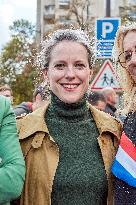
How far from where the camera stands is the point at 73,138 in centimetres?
397

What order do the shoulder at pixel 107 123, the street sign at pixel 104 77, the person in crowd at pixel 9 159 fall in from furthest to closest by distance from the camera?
the street sign at pixel 104 77 < the shoulder at pixel 107 123 < the person in crowd at pixel 9 159

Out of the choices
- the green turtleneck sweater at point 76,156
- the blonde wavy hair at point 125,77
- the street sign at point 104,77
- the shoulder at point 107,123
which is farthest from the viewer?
the street sign at point 104,77

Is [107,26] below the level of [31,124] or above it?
above

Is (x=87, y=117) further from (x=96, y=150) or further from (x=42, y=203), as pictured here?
(x=42, y=203)

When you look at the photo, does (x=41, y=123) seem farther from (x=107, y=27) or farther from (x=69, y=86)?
(x=107, y=27)

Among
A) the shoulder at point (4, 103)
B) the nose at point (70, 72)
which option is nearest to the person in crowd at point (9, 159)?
the shoulder at point (4, 103)

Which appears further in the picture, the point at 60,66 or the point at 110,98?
the point at 110,98

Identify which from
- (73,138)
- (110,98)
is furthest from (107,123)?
(110,98)

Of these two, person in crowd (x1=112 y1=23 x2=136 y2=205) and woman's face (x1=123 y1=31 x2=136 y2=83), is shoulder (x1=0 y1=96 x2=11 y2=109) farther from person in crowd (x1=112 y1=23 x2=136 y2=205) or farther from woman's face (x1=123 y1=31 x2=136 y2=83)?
woman's face (x1=123 y1=31 x2=136 y2=83)

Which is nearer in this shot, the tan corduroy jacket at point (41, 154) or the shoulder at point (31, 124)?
the tan corduroy jacket at point (41, 154)

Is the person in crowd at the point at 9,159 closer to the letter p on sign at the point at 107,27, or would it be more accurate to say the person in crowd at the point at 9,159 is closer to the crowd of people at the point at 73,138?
the crowd of people at the point at 73,138

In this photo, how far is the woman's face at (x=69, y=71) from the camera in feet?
12.9

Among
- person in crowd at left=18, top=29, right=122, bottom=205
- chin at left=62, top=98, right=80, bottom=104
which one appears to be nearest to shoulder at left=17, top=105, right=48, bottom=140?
person in crowd at left=18, top=29, right=122, bottom=205

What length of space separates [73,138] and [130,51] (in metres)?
0.70
